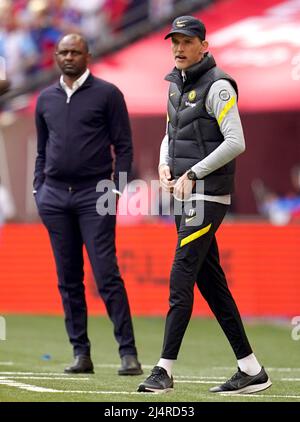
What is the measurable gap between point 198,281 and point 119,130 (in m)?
1.72

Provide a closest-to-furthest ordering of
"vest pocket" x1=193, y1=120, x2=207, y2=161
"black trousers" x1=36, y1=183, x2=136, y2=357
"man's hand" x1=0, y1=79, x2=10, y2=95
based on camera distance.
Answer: "vest pocket" x1=193, y1=120, x2=207, y2=161
"man's hand" x1=0, y1=79, x2=10, y2=95
"black trousers" x1=36, y1=183, x2=136, y2=357

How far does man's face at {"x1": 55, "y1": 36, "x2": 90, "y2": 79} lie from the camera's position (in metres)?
8.62

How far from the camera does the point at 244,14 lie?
16359mm

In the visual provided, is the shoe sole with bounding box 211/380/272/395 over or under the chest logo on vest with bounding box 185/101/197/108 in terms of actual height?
under

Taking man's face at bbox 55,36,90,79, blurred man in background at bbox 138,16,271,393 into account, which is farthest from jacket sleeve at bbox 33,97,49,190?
blurred man in background at bbox 138,16,271,393

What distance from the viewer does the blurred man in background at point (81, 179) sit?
8.59 m

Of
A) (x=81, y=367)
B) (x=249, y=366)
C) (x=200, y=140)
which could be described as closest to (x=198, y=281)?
(x=249, y=366)

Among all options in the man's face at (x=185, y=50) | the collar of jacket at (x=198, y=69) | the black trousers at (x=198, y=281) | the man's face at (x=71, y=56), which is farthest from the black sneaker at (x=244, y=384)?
the man's face at (x=71, y=56)

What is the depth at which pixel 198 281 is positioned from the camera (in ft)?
24.1

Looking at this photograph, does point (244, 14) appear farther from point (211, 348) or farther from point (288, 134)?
point (211, 348)

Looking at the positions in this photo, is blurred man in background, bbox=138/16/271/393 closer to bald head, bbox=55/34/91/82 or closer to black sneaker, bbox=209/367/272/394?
black sneaker, bbox=209/367/272/394

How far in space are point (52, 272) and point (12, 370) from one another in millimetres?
5805

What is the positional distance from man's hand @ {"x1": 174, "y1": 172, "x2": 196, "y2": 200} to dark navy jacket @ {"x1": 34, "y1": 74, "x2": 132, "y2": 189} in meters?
1.49
